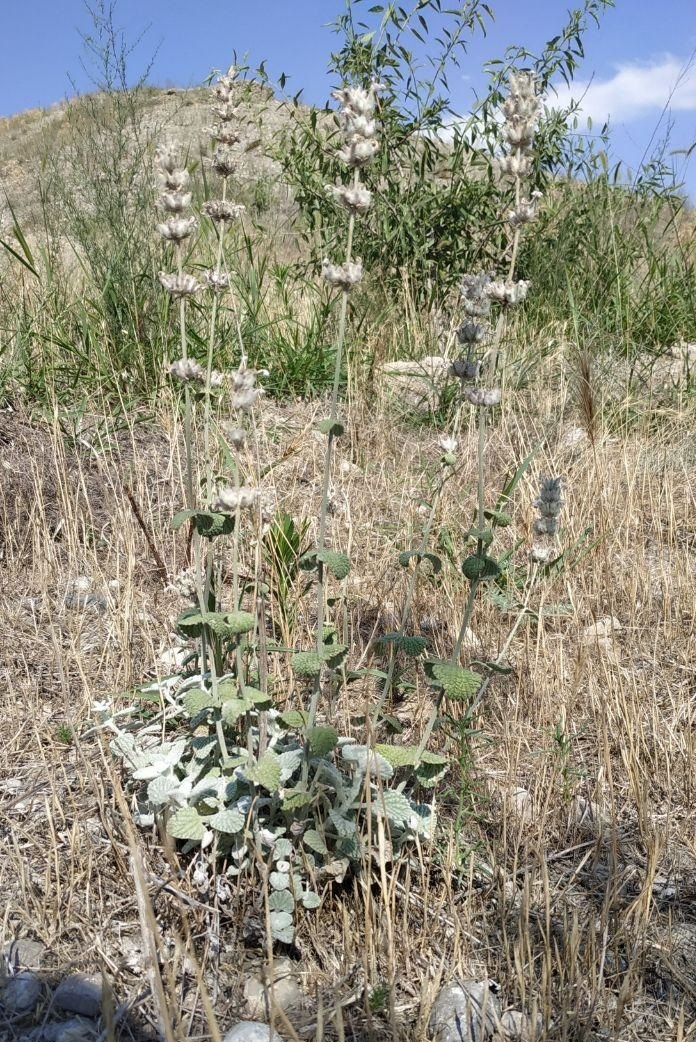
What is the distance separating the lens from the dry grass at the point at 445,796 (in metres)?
1.61

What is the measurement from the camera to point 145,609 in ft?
9.09

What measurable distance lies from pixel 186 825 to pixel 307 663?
0.43m

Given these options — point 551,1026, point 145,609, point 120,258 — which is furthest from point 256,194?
point 551,1026

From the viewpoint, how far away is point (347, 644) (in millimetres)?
2459

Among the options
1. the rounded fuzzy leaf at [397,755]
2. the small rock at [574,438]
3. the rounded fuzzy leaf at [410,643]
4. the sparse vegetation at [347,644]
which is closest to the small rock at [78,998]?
the sparse vegetation at [347,644]

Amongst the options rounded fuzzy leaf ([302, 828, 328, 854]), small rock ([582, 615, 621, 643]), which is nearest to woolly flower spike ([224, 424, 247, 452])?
rounded fuzzy leaf ([302, 828, 328, 854])

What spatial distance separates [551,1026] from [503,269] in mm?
4604

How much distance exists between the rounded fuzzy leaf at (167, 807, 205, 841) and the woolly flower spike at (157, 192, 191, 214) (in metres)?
1.23

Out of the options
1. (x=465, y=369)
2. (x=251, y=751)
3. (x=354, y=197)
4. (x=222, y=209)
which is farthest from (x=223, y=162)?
(x=251, y=751)

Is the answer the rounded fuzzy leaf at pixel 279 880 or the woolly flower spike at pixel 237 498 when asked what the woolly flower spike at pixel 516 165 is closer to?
the woolly flower spike at pixel 237 498

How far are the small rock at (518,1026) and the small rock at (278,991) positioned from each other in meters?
0.40

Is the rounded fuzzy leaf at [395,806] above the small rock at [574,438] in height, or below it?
below

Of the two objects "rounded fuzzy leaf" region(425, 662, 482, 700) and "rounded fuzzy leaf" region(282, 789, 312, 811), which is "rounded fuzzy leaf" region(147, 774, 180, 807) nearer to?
"rounded fuzzy leaf" region(282, 789, 312, 811)

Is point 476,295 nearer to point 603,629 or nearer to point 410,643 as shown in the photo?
point 410,643
